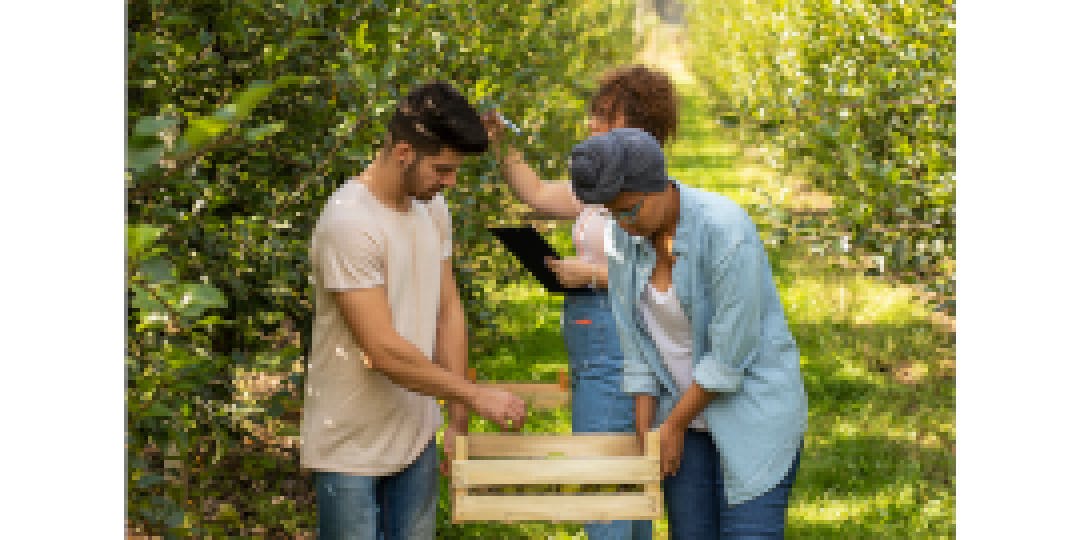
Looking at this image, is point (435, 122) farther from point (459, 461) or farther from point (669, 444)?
point (669, 444)

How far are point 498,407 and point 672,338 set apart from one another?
482 mm

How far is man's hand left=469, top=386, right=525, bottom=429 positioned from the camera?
2.77m

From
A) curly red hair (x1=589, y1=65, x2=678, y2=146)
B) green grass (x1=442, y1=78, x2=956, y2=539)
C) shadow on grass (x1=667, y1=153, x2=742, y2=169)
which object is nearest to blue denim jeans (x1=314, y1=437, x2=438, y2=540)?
curly red hair (x1=589, y1=65, x2=678, y2=146)

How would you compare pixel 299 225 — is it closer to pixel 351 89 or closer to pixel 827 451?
pixel 351 89

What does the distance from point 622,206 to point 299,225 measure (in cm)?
160

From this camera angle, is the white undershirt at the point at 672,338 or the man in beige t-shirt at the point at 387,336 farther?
the white undershirt at the point at 672,338

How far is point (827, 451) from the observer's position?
6223 mm

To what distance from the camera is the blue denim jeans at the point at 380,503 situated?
2830 millimetres

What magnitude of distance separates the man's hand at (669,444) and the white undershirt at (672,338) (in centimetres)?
6

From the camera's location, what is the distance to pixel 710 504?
2912 millimetres

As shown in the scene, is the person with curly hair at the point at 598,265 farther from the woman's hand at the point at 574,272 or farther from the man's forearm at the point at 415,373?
the man's forearm at the point at 415,373

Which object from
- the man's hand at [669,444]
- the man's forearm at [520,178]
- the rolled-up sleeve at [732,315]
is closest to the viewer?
the rolled-up sleeve at [732,315]

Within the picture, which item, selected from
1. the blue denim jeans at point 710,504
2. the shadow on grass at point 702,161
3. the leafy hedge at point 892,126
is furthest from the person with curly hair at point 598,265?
the shadow on grass at point 702,161

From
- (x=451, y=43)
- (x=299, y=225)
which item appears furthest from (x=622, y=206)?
(x=451, y=43)
